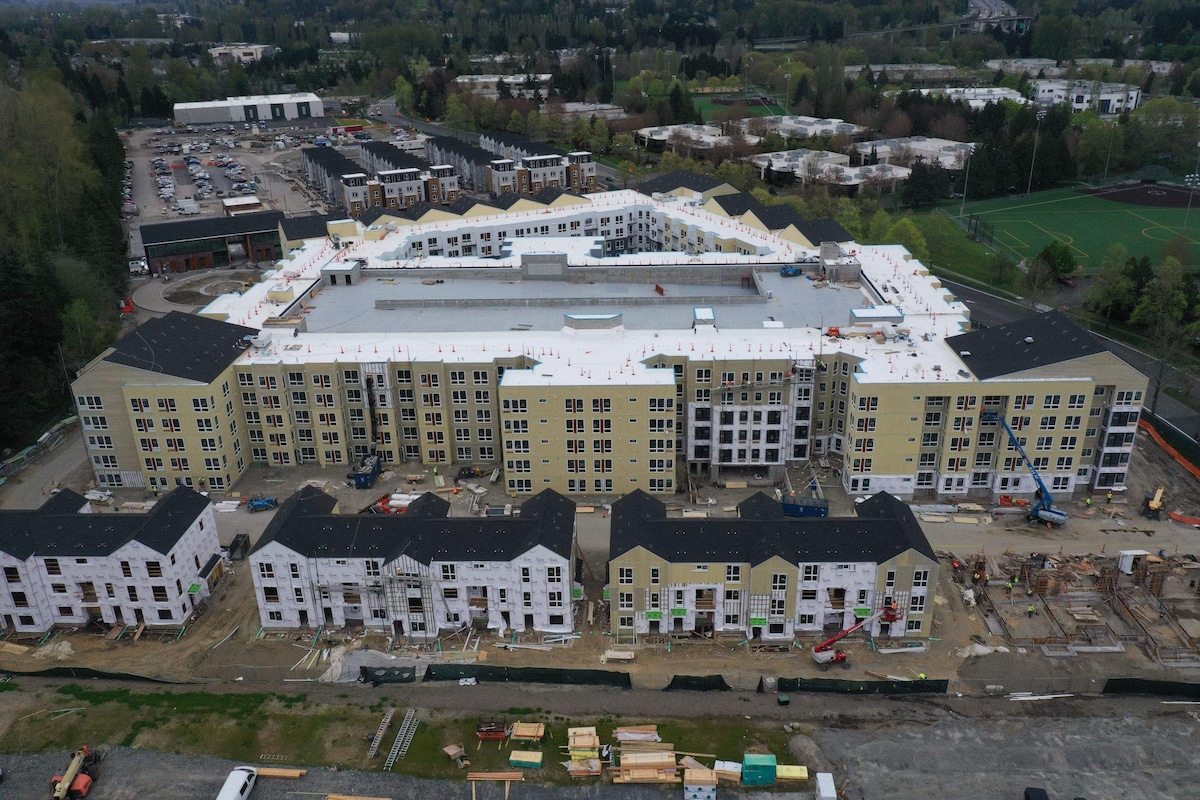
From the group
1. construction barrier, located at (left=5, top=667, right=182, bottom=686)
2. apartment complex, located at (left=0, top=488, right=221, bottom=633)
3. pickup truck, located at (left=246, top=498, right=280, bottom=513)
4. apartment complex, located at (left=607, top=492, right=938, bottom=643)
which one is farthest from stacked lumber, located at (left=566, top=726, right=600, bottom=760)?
pickup truck, located at (left=246, top=498, right=280, bottom=513)

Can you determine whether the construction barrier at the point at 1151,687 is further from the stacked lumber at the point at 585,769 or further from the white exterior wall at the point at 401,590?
the white exterior wall at the point at 401,590

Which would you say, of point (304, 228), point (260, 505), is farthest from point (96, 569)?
point (304, 228)

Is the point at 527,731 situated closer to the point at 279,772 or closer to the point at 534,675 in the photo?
the point at 534,675

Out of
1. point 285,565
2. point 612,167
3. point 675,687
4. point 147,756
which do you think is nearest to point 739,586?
point 675,687

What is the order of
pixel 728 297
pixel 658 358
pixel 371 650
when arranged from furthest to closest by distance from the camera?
pixel 728 297 → pixel 658 358 → pixel 371 650

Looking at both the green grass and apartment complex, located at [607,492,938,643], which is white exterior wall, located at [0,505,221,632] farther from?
the green grass

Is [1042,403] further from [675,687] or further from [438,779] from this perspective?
[438,779]
